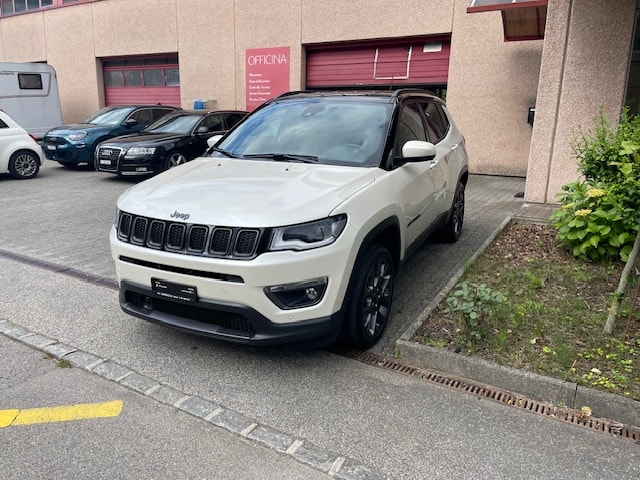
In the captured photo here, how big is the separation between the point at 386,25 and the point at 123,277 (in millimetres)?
11406

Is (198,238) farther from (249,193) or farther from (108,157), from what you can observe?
(108,157)

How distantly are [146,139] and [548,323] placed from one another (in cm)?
956

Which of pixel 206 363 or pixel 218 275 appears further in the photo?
pixel 206 363

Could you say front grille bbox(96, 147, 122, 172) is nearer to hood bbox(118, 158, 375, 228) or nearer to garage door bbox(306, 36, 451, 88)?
garage door bbox(306, 36, 451, 88)

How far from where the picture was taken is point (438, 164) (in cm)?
539

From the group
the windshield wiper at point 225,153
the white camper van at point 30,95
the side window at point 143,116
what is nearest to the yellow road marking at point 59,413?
the windshield wiper at point 225,153

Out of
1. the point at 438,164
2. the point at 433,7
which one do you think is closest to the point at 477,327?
the point at 438,164

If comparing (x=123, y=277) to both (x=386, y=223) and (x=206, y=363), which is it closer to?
(x=206, y=363)

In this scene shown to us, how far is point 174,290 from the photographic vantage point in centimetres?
339

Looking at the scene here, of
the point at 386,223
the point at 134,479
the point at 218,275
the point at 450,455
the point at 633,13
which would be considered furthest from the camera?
the point at 633,13

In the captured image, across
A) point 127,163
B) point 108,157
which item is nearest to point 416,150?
point 127,163

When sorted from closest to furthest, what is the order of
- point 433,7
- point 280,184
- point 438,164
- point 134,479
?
point 134,479, point 280,184, point 438,164, point 433,7

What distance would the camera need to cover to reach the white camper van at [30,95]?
53.4 ft

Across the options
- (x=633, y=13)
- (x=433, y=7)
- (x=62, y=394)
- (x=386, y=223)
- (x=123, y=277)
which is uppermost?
(x=433, y=7)
